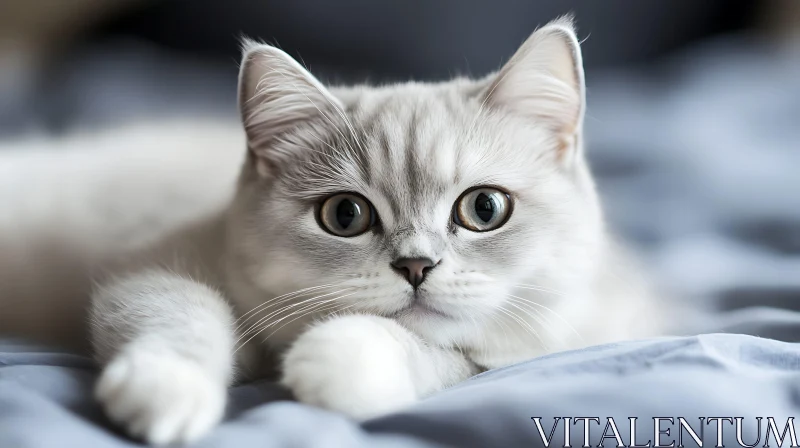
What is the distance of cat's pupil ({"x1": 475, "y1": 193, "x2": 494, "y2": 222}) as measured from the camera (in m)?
1.19

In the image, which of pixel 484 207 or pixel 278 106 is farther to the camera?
pixel 278 106

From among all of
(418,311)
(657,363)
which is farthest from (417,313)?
(657,363)

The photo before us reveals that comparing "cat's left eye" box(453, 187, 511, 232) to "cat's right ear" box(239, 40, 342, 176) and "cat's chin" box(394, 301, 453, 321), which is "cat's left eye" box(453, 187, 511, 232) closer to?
"cat's chin" box(394, 301, 453, 321)

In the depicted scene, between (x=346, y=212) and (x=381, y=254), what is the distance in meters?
0.13

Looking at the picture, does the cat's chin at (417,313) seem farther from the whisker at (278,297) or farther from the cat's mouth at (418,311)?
the whisker at (278,297)

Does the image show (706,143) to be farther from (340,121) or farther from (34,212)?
(34,212)

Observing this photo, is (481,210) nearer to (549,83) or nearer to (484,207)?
(484,207)

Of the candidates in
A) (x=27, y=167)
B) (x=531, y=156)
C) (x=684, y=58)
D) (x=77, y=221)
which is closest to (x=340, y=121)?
(x=531, y=156)

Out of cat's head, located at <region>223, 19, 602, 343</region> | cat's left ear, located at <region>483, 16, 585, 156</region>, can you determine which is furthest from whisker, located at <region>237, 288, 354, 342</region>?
cat's left ear, located at <region>483, 16, 585, 156</region>

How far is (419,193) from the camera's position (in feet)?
3.75

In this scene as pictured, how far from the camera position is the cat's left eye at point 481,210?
3.84ft

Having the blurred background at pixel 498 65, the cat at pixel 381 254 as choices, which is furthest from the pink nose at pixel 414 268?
the blurred background at pixel 498 65

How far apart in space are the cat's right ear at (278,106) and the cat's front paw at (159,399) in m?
0.52

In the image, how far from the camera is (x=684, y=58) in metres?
3.20
